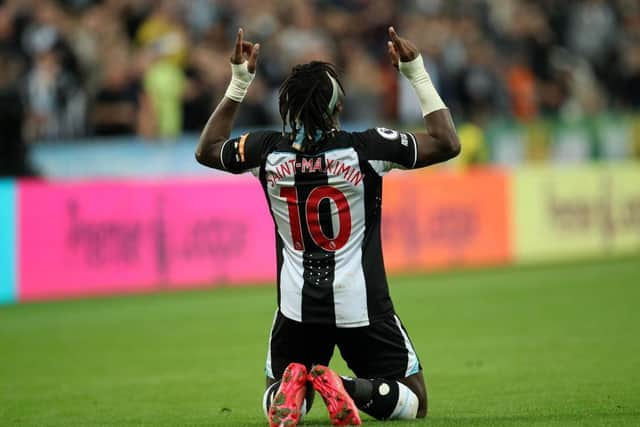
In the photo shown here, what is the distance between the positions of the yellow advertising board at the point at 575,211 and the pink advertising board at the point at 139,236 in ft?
15.3

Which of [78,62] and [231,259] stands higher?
[78,62]

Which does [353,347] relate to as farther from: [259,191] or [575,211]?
[575,211]

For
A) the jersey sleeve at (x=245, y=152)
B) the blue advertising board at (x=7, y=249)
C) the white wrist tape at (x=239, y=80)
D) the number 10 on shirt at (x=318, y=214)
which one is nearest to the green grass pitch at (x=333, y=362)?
the blue advertising board at (x=7, y=249)

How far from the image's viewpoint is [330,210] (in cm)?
688

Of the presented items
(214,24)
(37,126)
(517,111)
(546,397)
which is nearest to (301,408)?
(546,397)

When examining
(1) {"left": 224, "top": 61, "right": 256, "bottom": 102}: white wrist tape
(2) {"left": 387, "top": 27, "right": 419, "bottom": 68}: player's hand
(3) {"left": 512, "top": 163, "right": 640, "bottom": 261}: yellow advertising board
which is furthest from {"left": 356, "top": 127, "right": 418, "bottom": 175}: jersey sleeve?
(3) {"left": 512, "top": 163, "right": 640, "bottom": 261}: yellow advertising board

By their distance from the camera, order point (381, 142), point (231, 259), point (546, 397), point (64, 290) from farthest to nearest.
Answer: point (231, 259), point (64, 290), point (546, 397), point (381, 142)

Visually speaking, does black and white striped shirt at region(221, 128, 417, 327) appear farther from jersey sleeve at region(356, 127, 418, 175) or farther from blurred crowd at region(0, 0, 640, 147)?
blurred crowd at region(0, 0, 640, 147)

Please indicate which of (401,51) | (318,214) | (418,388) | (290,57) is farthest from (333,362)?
(290,57)

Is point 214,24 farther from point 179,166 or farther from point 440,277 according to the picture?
point 440,277

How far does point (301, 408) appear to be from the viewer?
690 cm

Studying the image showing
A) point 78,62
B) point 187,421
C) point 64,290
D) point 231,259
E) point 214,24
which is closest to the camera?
point 187,421

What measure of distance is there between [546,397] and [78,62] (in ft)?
41.8

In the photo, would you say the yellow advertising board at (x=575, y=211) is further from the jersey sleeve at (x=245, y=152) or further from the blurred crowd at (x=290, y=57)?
the jersey sleeve at (x=245, y=152)
